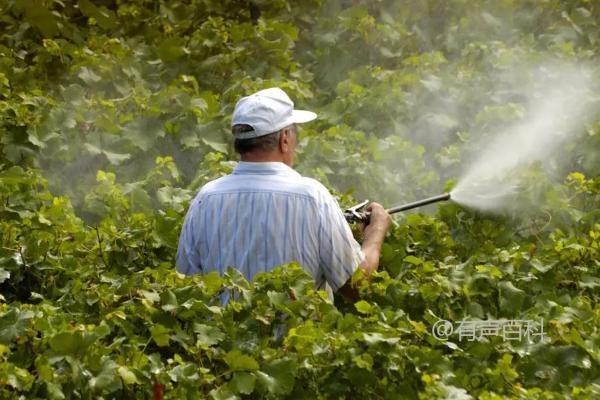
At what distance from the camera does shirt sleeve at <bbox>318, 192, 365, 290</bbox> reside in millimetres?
3762

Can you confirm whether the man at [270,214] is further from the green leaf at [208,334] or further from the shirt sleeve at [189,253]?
the green leaf at [208,334]

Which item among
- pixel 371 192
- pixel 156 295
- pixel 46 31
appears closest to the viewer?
pixel 156 295

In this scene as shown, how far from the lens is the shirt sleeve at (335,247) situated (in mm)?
3762

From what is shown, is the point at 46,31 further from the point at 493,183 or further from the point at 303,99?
the point at 493,183

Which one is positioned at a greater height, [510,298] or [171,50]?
[171,50]

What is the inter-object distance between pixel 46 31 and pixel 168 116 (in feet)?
5.43

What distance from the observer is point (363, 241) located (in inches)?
161

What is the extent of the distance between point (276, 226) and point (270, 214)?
0.16 ft

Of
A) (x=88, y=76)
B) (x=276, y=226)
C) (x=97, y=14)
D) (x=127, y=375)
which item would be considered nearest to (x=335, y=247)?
(x=276, y=226)

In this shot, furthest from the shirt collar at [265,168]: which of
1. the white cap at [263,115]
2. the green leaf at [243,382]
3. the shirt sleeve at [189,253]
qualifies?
the green leaf at [243,382]

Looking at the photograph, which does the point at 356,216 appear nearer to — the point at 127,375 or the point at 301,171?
the point at 301,171

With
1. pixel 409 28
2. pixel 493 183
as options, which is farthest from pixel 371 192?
pixel 409 28

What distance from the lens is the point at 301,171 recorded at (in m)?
5.44

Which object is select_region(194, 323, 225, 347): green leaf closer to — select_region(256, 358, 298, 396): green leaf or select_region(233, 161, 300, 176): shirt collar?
select_region(256, 358, 298, 396): green leaf
